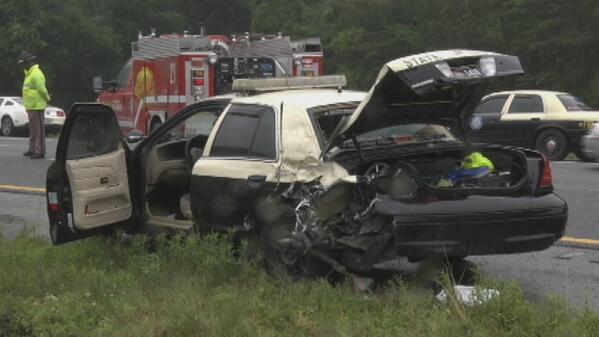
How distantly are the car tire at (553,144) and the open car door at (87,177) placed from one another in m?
11.5

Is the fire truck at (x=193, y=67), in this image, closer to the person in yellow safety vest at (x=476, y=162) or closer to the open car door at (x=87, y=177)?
the open car door at (x=87, y=177)

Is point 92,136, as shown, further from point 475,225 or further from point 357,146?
point 475,225

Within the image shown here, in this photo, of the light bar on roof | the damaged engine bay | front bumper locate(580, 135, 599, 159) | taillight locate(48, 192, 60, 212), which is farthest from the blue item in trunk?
front bumper locate(580, 135, 599, 159)

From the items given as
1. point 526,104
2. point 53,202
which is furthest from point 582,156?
point 53,202

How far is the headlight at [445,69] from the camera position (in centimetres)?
528

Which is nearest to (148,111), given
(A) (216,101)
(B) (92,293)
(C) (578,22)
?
(A) (216,101)

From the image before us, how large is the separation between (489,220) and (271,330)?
5.65 feet

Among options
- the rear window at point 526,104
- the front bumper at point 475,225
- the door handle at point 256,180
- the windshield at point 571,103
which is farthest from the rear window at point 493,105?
the door handle at point 256,180

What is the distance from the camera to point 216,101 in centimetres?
695

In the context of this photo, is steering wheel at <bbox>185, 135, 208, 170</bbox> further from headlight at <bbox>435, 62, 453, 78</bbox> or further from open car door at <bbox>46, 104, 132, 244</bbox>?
headlight at <bbox>435, 62, 453, 78</bbox>

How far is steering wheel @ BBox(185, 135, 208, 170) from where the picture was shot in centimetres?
737

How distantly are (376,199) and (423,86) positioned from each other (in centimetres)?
81

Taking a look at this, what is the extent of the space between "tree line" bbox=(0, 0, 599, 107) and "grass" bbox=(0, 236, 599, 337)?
69.5 ft

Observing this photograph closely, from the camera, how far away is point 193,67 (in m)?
17.6
